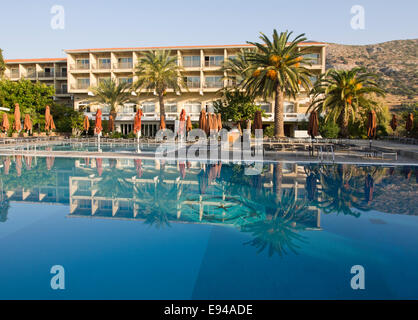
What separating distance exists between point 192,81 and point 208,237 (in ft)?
121

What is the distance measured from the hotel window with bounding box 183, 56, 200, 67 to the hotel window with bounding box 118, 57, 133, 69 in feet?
22.8

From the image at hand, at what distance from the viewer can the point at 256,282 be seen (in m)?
4.46

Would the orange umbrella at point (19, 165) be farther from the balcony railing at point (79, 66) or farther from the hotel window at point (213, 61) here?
the balcony railing at point (79, 66)

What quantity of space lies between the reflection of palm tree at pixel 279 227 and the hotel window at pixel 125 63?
3784 cm

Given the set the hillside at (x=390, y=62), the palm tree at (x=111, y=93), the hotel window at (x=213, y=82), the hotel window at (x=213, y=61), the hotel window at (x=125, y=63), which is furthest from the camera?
the hillside at (x=390, y=62)

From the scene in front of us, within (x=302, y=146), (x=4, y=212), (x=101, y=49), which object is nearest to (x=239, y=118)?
(x=302, y=146)

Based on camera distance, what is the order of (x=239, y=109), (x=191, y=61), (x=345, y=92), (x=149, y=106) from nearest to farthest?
(x=345, y=92)
(x=239, y=109)
(x=191, y=61)
(x=149, y=106)

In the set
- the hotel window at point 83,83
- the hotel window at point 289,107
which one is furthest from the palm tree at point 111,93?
the hotel window at point 289,107

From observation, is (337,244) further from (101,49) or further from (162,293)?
(101,49)

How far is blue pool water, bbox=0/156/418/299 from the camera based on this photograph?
14.3 ft

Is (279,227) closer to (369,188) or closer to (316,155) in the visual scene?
(369,188)

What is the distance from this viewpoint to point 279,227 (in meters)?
6.77

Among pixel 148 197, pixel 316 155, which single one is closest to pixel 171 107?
pixel 316 155

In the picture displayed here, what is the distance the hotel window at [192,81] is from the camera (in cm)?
4097
